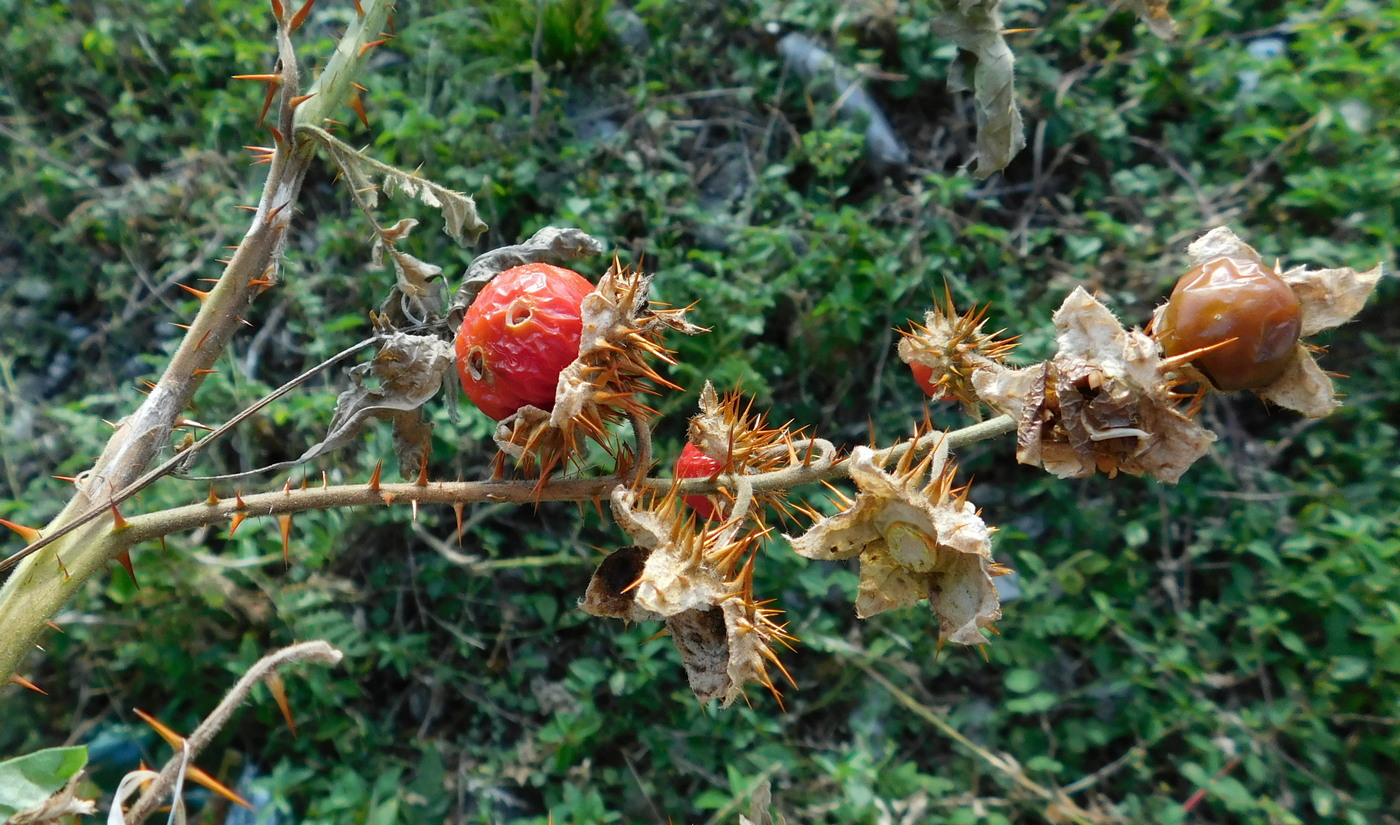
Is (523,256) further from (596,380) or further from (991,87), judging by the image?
(991,87)

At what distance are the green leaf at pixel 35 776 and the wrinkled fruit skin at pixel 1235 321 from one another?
55.3 inches

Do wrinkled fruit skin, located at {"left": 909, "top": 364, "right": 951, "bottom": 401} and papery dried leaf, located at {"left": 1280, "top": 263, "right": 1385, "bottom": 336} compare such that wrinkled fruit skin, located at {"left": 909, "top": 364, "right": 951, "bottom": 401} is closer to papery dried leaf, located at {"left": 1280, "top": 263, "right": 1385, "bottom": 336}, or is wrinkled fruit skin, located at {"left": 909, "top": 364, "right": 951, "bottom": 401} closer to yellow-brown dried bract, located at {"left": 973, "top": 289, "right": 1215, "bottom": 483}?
yellow-brown dried bract, located at {"left": 973, "top": 289, "right": 1215, "bottom": 483}

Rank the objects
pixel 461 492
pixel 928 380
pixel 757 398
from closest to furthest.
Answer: pixel 461 492
pixel 928 380
pixel 757 398

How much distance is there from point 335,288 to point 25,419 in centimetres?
113

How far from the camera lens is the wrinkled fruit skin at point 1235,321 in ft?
3.17

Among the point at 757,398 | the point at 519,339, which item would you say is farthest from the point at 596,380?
the point at 757,398

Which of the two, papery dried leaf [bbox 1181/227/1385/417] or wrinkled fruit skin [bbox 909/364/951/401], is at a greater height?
papery dried leaf [bbox 1181/227/1385/417]

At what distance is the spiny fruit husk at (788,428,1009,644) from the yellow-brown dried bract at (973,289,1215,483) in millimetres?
119

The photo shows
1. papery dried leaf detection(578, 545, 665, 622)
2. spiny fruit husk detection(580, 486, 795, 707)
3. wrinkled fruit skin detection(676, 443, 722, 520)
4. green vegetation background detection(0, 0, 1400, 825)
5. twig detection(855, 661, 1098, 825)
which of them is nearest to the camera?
spiny fruit husk detection(580, 486, 795, 707)

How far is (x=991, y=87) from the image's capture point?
3.90ft

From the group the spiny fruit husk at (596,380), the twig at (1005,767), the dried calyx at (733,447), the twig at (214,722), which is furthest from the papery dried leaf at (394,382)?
the twig at (1005,767)

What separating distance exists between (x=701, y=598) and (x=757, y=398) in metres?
1.51

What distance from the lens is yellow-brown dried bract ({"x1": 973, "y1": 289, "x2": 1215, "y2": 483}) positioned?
956mm

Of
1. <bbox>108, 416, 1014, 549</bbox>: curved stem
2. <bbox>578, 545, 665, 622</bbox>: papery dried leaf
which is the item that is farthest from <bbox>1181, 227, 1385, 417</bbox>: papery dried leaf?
<bbox>578, 545, 665, 622</bbox>: papery dried leaf
